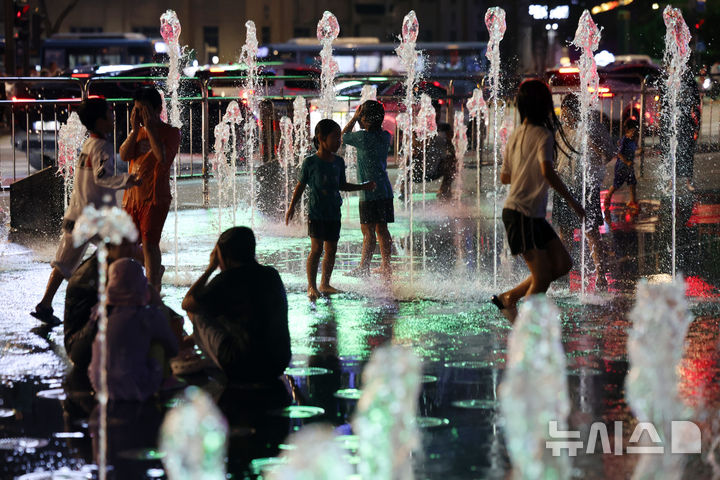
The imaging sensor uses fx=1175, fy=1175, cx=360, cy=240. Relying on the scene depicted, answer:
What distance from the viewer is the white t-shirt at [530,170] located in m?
7.11

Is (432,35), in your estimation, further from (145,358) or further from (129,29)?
(145,358)

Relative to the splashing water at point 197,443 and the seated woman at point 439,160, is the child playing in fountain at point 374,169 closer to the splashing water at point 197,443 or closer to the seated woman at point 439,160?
the splashing water at point 197,443

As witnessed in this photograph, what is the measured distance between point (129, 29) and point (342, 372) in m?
52.7

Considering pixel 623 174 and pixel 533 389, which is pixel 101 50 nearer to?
pixel 623 174

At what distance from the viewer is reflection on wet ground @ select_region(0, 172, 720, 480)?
508cm

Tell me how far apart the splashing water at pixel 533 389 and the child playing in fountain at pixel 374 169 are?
5.22m

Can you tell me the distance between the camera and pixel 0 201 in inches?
608

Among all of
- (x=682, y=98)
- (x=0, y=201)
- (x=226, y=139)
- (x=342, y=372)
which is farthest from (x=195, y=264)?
(x=682, y=98)

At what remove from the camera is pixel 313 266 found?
8.91 meters

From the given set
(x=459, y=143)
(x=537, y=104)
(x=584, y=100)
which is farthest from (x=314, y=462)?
(x=459, y=143)

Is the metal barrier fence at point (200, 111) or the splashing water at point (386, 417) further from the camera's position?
the metal barrier fence at point (200, 111)

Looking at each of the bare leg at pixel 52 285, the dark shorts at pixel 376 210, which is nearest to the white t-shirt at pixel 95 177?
the bare leg at pixel 52 285

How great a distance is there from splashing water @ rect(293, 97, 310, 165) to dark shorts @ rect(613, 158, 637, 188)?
4823 mm

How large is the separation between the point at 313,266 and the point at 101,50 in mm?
31025
